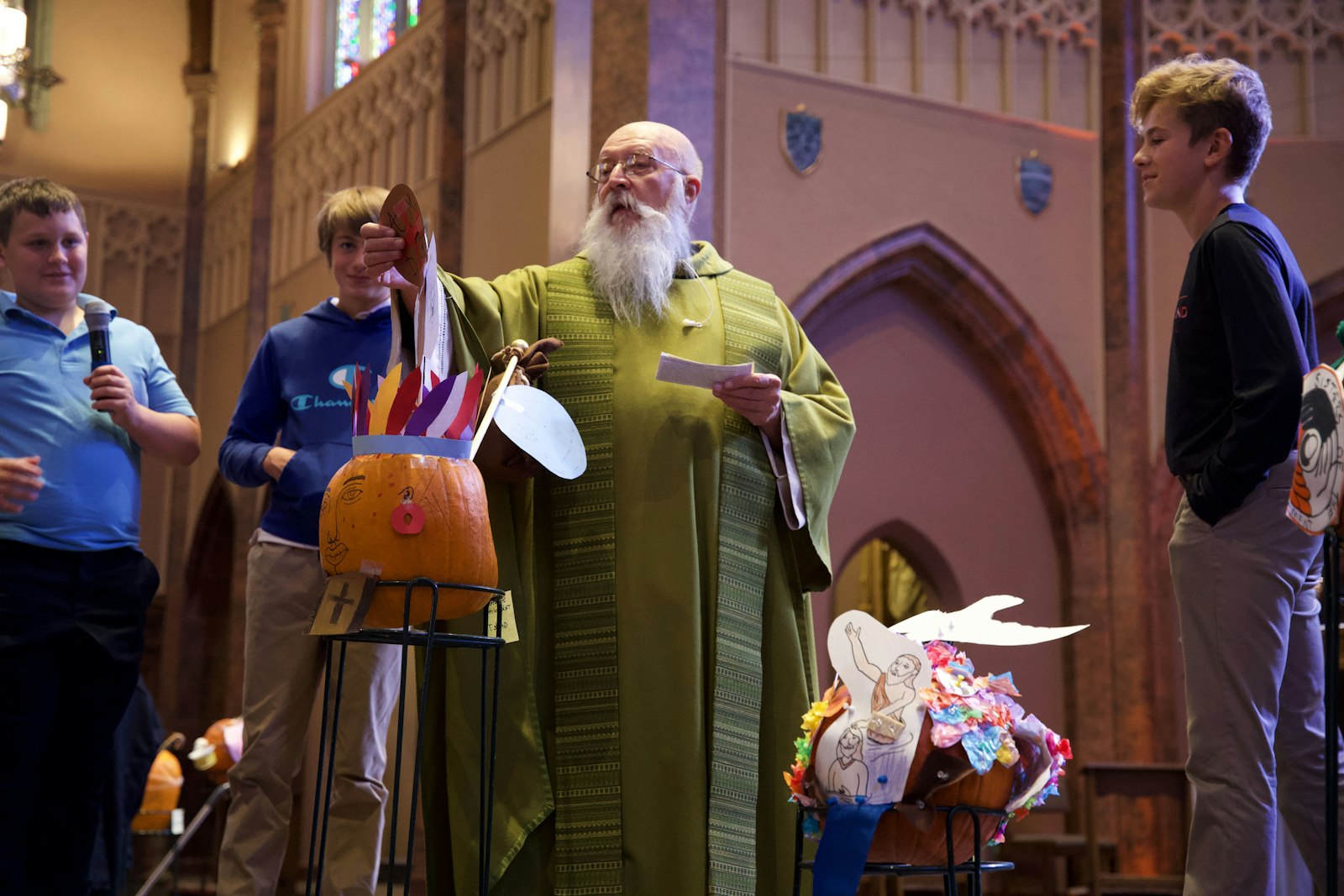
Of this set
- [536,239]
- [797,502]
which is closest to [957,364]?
[536,239]

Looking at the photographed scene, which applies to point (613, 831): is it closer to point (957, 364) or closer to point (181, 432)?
point (181, 432)

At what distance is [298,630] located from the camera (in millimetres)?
3393

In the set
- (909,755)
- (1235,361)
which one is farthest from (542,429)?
(1235,361)

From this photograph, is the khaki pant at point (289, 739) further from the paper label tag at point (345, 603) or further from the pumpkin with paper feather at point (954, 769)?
the pumpkin with paper feather at point (954, 769)

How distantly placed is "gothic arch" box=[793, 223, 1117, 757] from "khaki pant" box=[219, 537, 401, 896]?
20.4 feet

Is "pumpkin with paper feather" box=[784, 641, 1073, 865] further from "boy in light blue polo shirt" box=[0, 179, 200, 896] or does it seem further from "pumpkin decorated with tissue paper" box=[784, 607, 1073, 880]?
"boy in light blue polo shirt" box=[0, 179, 200, 896]

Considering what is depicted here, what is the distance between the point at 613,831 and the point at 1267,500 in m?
1.38

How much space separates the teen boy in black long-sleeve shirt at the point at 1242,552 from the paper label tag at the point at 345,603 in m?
1.44

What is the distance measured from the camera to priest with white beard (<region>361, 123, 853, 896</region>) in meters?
3.02

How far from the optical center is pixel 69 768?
3.27 metres

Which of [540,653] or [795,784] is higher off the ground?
[540,653]

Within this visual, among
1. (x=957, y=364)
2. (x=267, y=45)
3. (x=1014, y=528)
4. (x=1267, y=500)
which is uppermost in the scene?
(x=267, y=45)

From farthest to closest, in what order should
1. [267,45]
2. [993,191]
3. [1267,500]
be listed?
[267,45] < [993,191] < [1267,500]

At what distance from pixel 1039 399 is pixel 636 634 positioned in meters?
7.18
